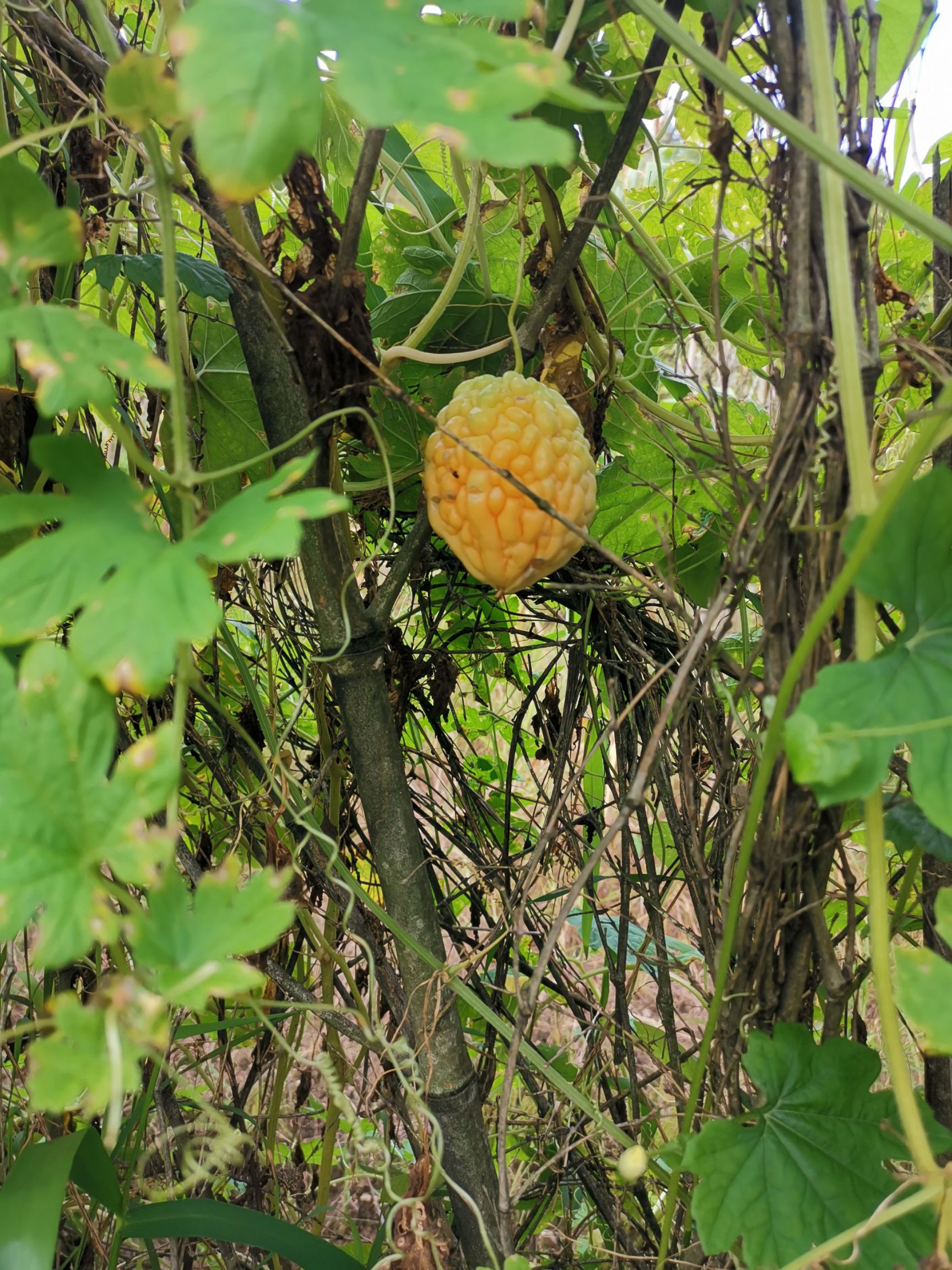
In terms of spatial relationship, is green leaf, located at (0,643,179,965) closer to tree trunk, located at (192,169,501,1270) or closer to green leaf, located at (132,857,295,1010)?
green leaf, located at (132,857,295,1010)

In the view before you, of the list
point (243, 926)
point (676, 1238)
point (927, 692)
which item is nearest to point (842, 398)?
point (927, 692)

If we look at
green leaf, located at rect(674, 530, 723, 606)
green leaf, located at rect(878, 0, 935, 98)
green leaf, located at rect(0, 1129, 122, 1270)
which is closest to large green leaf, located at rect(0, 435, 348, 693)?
green leaf, located at rect(0, 1129, 122, 1270)

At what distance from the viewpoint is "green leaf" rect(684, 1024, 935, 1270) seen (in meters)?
0.56

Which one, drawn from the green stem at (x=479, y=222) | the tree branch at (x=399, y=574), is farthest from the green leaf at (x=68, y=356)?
the green stem at (x=479, y=222)

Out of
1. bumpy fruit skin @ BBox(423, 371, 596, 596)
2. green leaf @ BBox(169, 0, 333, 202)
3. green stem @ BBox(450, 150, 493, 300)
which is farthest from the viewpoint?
green stem @ BBox(450, 150, 493, 300)

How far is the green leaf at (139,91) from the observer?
1.38ft

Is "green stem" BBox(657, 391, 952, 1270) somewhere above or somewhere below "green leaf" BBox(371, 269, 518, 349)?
below

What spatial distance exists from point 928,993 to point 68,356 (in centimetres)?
49

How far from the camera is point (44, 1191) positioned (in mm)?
633

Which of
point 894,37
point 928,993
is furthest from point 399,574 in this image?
point 894,37

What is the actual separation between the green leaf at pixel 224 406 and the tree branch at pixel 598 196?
0.32m

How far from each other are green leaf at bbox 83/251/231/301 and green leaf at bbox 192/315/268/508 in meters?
0.13

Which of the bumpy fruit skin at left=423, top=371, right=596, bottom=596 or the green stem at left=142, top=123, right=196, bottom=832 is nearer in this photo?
the green stem at left=142, top=123, right=196, bottom=832

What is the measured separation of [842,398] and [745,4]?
29 centimetres
